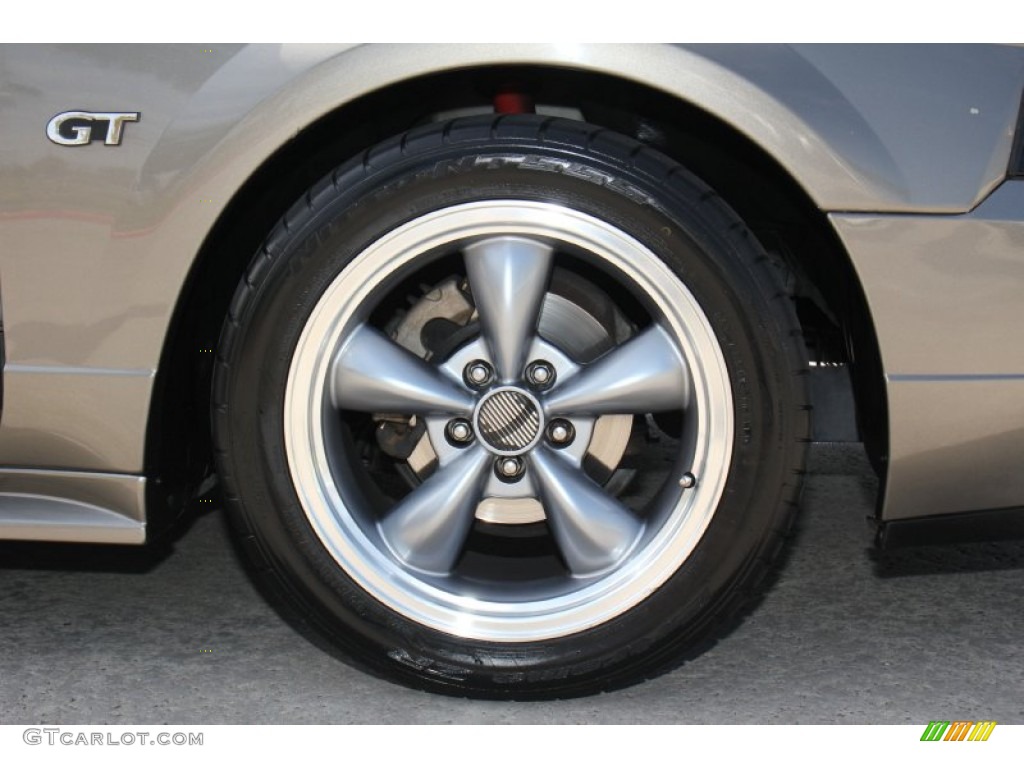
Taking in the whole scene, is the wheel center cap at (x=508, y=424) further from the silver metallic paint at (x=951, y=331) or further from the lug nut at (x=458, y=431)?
the silver metallic paint at (x=951, y=331)

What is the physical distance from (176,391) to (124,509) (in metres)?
0.22

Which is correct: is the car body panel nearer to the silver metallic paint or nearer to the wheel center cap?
the silver metallic paint

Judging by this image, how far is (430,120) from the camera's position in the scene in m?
2.60

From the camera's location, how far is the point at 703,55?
214cm

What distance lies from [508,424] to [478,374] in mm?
103

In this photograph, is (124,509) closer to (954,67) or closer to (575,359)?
(575,359)

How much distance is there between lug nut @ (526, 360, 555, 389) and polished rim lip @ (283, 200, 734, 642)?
0.23 m

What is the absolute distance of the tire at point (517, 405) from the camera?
226 cm

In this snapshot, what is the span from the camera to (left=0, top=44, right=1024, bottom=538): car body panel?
2129mm

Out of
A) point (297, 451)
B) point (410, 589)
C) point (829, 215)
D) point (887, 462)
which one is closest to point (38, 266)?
point (297, 451)
